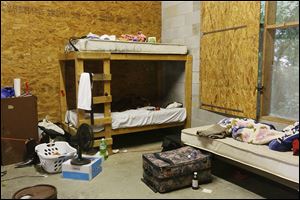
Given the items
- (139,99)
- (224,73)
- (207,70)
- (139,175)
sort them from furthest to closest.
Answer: (139,99) < (207,70) < (224,73) < (139,175)

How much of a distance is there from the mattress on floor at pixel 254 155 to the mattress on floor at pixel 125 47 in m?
1.35

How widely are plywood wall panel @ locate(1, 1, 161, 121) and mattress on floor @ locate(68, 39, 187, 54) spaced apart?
2.85 ft

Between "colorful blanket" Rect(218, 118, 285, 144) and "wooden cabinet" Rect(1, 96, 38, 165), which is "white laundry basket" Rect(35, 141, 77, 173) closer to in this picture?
"wooden cabinet" Rect(1, 96, 38, 165)

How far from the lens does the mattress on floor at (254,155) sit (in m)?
2.14

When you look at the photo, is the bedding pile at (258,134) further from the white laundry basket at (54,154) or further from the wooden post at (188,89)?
the white laundry basket at (54,154)

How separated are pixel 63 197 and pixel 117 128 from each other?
1305 mm

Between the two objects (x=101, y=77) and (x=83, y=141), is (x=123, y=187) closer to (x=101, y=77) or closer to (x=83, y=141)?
(x=83, y=141)

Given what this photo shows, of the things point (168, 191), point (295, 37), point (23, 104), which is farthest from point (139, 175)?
point (295, 37)

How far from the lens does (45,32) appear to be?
156 inches

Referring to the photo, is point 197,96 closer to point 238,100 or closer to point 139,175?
point 238,100

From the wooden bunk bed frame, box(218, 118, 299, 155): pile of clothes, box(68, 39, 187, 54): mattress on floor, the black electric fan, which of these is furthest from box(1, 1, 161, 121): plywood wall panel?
box(218, 118, 299, 155): pile of clothes

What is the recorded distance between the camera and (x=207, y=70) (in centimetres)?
398

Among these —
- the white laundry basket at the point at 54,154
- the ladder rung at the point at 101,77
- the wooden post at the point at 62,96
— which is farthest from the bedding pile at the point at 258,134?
the wooden post at the point at 62,96

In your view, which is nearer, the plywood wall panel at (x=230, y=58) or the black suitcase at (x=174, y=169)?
the black suitcase at (x=174, y=169)
